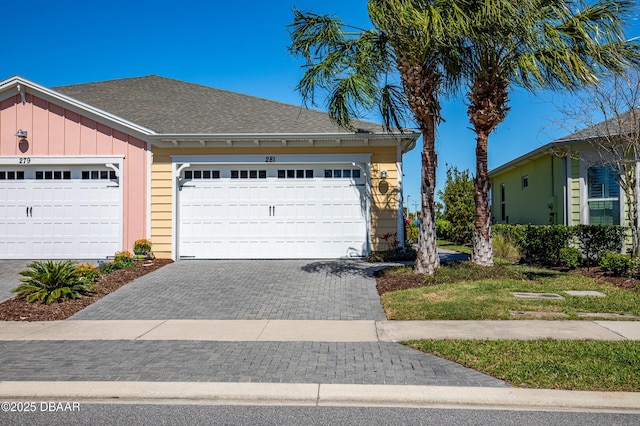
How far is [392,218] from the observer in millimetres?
13859

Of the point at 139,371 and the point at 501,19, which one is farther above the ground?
the point at 501,19

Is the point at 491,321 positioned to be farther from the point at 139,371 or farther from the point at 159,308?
the point at 159,308

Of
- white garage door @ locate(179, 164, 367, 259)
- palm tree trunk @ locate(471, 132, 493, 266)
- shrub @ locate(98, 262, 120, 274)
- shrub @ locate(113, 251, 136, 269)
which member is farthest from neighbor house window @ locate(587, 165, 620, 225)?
shrub @ locate(98, 262, 120, 274)

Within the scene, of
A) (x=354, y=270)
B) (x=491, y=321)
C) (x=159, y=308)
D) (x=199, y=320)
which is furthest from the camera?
(x=354, y=270)

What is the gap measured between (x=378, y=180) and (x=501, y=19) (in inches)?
236

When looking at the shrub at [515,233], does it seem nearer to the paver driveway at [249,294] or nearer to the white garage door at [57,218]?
the paver driveway at [249,294]

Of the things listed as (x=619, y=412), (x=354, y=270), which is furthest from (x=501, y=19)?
(x=619, y=412)

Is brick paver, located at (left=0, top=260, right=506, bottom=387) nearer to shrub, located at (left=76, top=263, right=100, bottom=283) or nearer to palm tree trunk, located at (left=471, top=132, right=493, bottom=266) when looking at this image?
shrub, located at (left=76, top=263, right=100, bottom=283)

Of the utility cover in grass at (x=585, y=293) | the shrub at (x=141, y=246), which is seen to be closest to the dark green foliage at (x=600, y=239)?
the utility cover in grass at (x=585, y=293)

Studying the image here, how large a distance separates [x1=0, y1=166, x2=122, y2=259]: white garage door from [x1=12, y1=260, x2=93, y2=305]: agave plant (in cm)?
470

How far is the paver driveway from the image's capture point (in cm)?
809

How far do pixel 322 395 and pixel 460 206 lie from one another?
59.4 ft

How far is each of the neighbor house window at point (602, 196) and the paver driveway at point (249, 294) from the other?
7191mm

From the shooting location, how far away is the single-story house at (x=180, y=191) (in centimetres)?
1385
